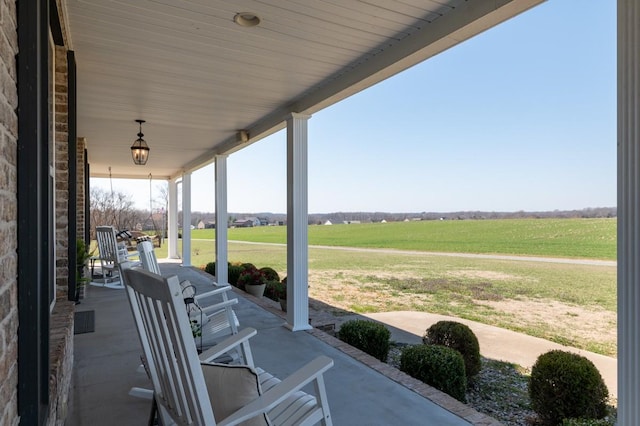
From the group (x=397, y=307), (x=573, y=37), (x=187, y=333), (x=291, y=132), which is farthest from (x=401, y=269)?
(x=187, y=333)

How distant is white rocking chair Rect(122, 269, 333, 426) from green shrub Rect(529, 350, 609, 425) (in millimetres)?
1892

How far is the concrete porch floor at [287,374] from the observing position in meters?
2.44

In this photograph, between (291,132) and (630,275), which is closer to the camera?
(630,275)

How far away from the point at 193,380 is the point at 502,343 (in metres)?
5.02

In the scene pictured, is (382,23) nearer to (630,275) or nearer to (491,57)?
(630,275)

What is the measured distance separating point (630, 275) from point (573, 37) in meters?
19.0

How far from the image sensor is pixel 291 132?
4398 mm

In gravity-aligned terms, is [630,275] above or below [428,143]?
below

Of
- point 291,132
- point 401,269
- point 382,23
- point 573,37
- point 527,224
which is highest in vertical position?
point 573,37

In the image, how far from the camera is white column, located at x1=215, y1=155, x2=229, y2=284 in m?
7.12

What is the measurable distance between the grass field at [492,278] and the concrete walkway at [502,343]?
44.3 inches

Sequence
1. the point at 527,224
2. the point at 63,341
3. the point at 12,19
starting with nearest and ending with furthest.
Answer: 1. the point at 12,19
2. the point at 63,341
3. the point at 527,224

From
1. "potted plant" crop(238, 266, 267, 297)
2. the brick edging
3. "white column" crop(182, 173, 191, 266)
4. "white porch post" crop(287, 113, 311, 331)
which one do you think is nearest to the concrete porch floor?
the brick edging

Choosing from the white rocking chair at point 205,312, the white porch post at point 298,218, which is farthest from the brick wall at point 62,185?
the white porch post at point 298,218
